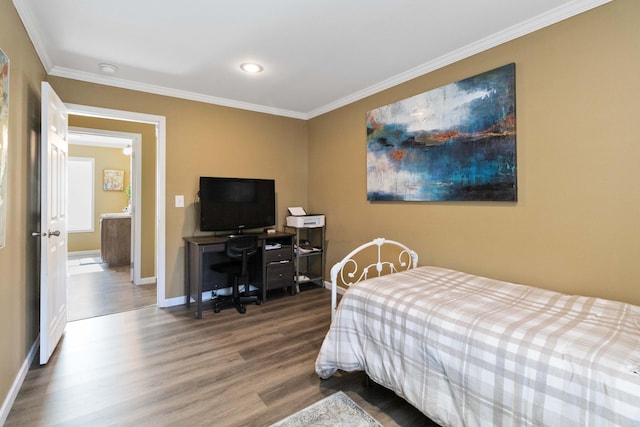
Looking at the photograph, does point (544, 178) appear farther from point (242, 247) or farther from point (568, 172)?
point (242, 247)

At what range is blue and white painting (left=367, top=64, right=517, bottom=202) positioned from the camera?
93.5 inches

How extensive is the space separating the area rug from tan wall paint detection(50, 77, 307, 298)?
8.06 feet

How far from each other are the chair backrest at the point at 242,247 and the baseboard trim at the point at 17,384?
1.67 metres

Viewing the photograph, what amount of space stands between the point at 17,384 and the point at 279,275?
2376 mm

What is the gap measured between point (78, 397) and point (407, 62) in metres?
3.51

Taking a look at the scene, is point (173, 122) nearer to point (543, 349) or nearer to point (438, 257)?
point (438, 257)

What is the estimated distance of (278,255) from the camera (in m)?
3.89

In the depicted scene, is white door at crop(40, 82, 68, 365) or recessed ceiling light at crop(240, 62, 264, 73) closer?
white door at crop(40, 82, 68, 365)

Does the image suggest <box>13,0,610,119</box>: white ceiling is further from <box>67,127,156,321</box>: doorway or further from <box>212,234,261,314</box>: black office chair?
<box>67,127,156,321</box>: doorway

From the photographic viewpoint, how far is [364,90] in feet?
11.7

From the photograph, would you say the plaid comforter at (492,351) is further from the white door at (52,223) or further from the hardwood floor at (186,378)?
the white door at (52,223)

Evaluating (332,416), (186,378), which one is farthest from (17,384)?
(332,416)

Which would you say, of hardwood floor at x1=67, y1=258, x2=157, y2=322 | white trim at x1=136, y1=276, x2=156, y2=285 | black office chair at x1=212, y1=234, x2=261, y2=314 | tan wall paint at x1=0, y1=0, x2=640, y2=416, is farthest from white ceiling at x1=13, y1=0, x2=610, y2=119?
white trim at x1=136, y1=276, x2=156, y2=285

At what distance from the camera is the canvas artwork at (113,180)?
7051 millimetres
